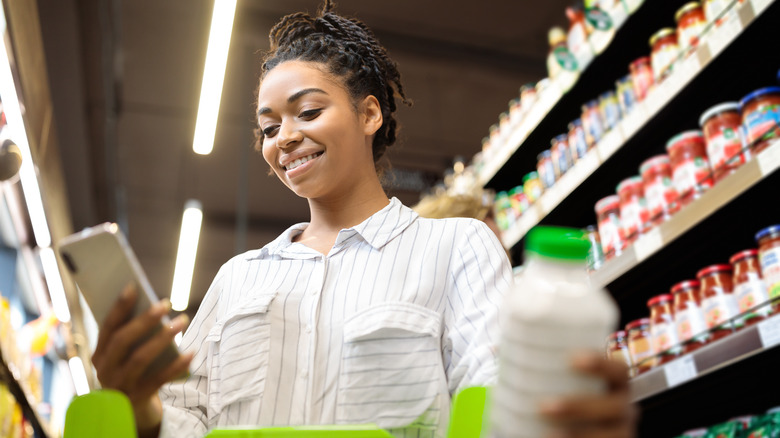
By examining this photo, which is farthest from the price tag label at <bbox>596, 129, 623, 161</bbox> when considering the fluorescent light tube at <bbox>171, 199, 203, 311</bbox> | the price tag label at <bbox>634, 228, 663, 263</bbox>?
the fluorescent light tube at <bbox>171, 199, 203, 311</bbox>

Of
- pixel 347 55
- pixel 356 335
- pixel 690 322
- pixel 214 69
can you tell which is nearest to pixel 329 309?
pixel 356 335

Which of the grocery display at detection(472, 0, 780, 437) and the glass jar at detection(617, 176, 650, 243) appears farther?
the glass jar at detection(617, 176, 650, 243)

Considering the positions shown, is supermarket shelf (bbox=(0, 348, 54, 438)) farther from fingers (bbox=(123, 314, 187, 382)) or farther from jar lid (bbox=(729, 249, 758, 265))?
jar lid (bbox=(729, 249, 758, 265))

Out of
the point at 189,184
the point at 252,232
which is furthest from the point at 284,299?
the point at 252,232

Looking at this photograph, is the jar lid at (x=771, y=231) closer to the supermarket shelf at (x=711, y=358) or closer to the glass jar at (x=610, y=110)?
the supermarket shelf at (x=711, y=358)

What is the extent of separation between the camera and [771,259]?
6.74 ft

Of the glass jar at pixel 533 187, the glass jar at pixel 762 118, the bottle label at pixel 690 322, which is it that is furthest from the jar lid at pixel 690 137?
the glass jar at pixel 533 187

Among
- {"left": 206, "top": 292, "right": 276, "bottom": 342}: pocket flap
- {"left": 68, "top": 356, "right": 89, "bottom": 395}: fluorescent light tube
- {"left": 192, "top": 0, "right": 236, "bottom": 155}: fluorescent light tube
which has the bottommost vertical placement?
{"left": 206, "top": 292, "right": 276, "bottom": 342}: pocket flap

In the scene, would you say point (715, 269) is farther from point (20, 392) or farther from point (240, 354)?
point (20, 392)

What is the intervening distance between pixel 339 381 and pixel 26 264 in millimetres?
4637

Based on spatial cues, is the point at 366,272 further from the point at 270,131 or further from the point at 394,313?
the point at 270,131

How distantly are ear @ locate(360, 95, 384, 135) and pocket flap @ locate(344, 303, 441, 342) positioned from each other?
1.61 ft

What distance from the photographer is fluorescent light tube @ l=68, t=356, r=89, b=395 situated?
19.1 ft

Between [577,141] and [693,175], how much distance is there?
0.84 meters
